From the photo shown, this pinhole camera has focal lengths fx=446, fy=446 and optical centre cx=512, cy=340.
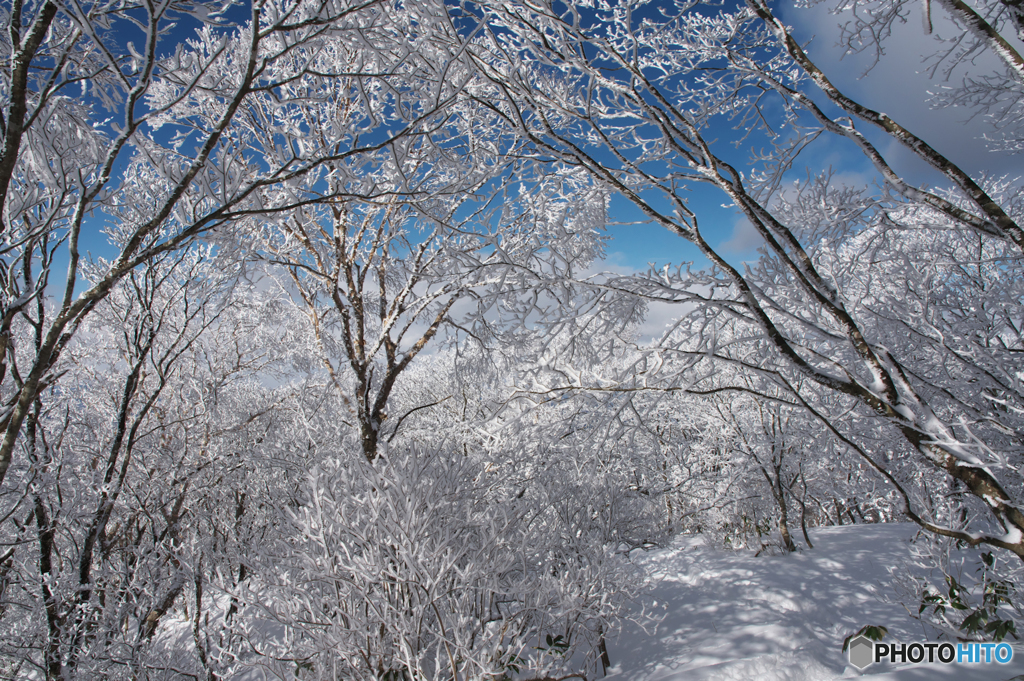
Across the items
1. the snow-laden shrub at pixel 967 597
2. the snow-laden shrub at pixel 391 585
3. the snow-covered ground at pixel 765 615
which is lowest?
the snow-covered ground at pixel 765 615

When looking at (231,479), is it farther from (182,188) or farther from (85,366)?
(182,188)

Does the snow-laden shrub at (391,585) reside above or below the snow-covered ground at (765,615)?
above

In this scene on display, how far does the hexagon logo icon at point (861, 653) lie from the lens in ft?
15.5

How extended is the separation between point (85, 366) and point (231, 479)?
14.4ft

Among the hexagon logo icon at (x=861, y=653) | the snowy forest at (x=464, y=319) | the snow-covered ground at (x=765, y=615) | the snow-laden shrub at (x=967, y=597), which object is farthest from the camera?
the snow-covered ground at (x=765, y=615)

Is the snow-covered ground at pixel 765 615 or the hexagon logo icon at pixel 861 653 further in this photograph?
the snow-covered ground at pixel 765 615

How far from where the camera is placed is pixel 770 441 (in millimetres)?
9828

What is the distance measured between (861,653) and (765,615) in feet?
7.08

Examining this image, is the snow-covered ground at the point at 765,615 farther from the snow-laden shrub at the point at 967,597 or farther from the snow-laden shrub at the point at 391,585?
the snow-laden shrub at the point at 391,585

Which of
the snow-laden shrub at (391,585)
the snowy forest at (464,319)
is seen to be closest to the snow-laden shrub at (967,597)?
the snowy forest at (464,319)

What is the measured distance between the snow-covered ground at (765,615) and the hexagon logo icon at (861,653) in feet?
0.41

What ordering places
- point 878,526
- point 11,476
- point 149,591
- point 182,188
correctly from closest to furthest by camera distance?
point 182,188
point 11,476
point 149,591
point 878,526

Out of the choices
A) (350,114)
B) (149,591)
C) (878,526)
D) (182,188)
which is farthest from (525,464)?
(878,526)

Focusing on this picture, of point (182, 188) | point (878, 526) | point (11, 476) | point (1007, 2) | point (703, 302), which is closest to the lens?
point (182, 188)
